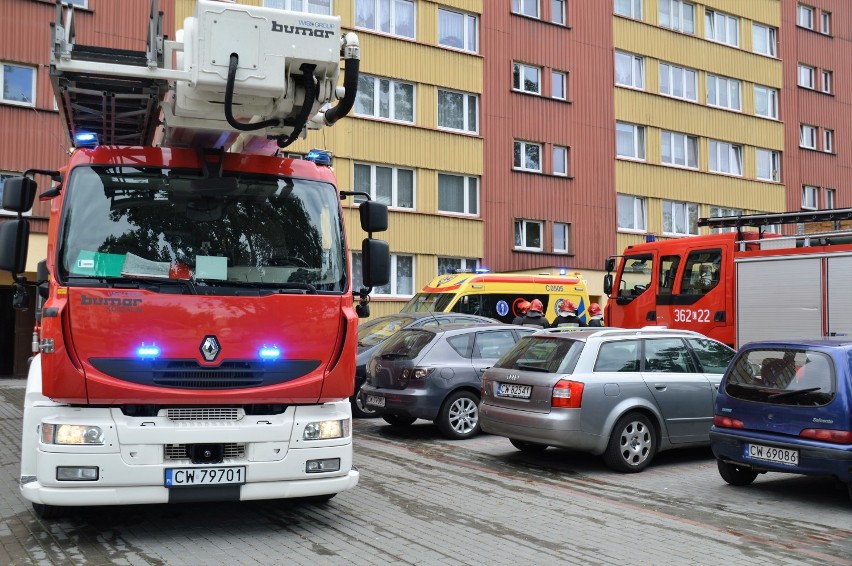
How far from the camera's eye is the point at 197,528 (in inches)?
261

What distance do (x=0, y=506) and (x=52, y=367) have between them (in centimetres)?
224

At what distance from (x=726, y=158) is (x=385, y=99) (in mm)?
15807

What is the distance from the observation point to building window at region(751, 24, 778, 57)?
35.6 metres

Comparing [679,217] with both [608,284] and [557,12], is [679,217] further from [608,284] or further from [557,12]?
[608,284]

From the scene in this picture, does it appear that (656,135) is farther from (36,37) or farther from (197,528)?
(197,528)

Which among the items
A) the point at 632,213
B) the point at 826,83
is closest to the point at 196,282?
the point at 632,213

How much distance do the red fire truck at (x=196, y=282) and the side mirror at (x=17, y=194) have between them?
0.06ft

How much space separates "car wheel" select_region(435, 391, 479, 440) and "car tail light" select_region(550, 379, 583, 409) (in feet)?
8.76

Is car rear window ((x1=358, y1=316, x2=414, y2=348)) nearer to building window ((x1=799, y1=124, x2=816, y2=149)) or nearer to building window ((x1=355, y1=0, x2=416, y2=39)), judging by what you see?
Result: building window ((x1=355, y1=0, x2=416, y2=39))

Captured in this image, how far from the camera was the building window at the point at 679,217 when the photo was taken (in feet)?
107

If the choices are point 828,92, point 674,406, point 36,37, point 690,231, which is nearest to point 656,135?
point 690,231

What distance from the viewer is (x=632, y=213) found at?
3158cm

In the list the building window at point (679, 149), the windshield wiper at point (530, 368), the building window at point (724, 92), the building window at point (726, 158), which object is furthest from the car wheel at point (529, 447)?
the building window at point (724, 92)

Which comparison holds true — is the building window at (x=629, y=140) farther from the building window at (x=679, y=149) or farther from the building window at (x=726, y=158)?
the building window at (x=726, y=158)
